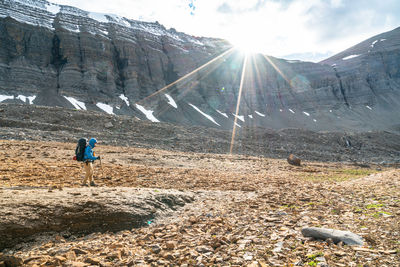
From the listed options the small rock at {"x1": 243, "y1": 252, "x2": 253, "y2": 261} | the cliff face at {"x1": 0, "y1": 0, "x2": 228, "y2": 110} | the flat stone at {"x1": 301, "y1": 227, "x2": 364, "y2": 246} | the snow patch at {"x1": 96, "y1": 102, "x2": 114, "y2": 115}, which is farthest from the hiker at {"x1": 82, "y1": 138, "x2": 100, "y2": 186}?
the cliff face at {"x1": 0, "y1": 0, "x2": 228, "y2": 110}

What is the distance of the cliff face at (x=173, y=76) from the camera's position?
8356cm

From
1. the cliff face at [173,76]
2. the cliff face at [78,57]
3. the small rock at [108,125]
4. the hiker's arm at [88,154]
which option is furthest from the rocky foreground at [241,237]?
the cliff face at [78,57]

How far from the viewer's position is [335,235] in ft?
16.5

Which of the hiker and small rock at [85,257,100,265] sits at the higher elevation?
the hiker

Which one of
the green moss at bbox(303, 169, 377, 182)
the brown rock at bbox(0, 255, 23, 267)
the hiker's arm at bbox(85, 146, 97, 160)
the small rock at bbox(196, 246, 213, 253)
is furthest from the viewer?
the green moss at bbox(303, 169, 377, 182)

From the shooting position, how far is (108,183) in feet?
38.8

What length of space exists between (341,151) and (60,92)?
87113mm

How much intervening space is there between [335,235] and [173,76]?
114 metres

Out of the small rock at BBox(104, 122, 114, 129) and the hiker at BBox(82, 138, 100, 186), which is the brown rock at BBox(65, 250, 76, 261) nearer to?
the hiker at BBox(82, 138, 100, 186)

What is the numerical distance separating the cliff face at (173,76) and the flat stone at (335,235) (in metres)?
79.3

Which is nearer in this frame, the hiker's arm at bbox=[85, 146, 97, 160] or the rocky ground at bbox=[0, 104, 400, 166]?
the hiker's arm at bbox=[85, 146, 97, 160]

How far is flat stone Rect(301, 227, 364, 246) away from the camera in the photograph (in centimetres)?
481

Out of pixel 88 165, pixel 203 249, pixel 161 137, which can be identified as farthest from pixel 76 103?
pixel 203 249

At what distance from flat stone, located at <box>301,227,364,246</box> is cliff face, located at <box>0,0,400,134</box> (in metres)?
79.3
